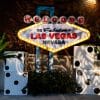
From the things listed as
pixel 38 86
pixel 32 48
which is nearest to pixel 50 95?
pixel 38 86

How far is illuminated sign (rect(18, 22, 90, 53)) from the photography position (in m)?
14.9

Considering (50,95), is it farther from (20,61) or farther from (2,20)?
(2,20)

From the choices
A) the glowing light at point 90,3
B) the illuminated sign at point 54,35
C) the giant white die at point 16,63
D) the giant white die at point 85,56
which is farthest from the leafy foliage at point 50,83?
the glowing light at point 90,3

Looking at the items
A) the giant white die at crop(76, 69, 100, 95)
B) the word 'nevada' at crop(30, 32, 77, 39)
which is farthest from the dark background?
the giant white die at crop(76, 69, 100, 95)

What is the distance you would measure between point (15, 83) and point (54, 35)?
69.3 inches

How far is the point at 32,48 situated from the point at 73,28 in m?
1.30

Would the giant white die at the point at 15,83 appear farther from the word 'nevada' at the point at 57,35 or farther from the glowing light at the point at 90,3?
the glowing light at the point at 90,3

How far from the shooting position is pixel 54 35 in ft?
49.0

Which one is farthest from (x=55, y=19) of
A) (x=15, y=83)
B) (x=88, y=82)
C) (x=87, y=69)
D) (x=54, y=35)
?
(x=15, y=83)

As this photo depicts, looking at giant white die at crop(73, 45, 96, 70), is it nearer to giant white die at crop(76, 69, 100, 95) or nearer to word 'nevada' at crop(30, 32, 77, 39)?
giant white die at crop(76, 69, 100, 95)

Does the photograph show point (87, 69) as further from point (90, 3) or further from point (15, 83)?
point (15, 83)

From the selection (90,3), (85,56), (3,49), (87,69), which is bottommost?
(87,69)

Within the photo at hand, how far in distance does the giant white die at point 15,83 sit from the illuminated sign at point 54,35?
3.54 ft

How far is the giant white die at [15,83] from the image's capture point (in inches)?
569
